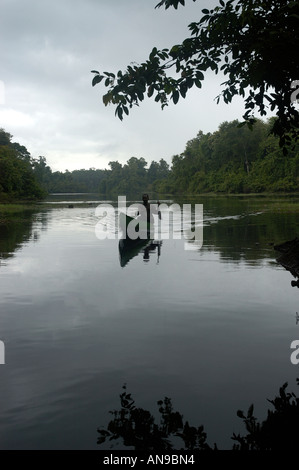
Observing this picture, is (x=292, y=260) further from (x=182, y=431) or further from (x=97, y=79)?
(x=182, y=431)

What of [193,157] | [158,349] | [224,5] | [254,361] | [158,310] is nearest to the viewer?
[254,361]

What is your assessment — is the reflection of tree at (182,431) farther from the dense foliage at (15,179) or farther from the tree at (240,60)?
the dense foliage at (15,179)

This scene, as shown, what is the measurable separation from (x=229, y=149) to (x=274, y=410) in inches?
5051

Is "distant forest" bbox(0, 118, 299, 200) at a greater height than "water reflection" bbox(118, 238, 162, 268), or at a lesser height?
greater

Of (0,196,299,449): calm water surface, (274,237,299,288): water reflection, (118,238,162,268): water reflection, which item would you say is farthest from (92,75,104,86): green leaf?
(118,238,162,268): water reflection

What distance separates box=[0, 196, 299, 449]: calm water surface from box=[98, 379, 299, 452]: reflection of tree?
0.14 metres

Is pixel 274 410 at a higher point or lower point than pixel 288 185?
lower

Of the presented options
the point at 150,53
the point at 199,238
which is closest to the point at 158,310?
the point at 150,53

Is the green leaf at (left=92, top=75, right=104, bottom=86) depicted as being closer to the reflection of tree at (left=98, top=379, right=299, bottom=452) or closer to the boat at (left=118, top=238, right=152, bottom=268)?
the reflection of tree at (left=98, top=379, right=299, bottom=452)

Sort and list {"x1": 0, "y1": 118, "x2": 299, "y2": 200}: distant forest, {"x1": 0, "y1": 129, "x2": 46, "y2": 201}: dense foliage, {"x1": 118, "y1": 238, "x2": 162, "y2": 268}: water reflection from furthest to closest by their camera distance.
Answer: {"x1": 0, "y1": 118, "x2": 299, "y2": 200}: distant forest
{"x1": 0, "y1": 129, "x2": 46, "y2": 201}: dense foliage
{"x1": 118, "y1": 238, "x2": 162, "y2": 268}: water reflection

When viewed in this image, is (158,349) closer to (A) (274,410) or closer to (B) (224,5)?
(A) (274,410)

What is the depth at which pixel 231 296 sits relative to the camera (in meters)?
11.4

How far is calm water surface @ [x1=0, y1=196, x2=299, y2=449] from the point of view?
17.8 ft

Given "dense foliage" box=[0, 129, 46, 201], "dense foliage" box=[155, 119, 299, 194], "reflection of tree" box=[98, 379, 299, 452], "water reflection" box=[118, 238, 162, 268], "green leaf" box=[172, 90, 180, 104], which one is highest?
"dense foliage" box=[155, 119, 299, 194]
